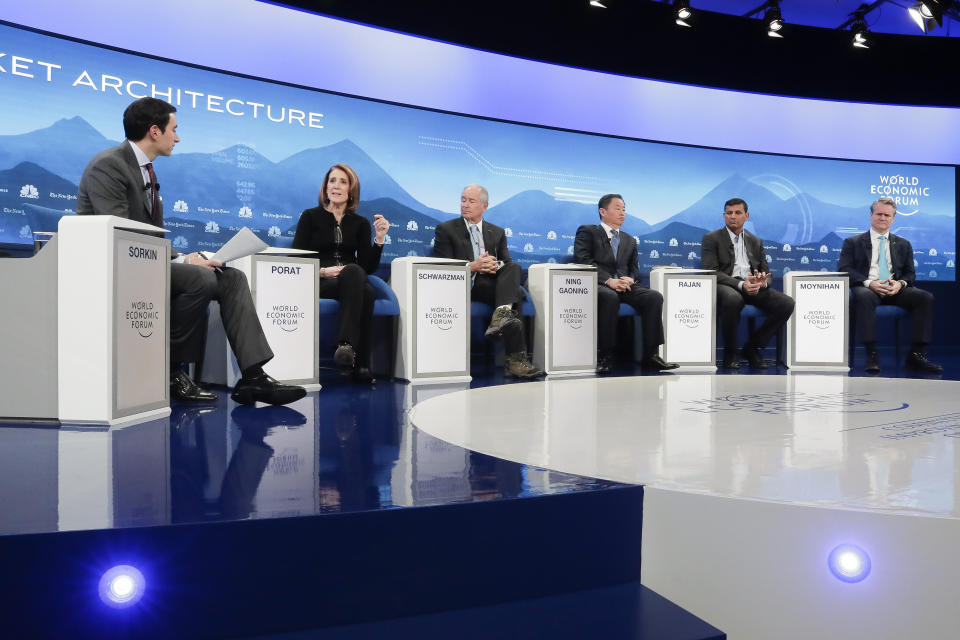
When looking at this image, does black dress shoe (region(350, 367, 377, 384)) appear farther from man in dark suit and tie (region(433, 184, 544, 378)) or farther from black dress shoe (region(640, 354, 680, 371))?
black dress shoe (region(640, 354, 680, 371))

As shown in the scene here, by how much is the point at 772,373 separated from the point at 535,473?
12.1 ft

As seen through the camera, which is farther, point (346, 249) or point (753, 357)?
point (753, 357)

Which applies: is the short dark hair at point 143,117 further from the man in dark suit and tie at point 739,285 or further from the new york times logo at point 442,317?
the man in dark suit and tie at point 739,285

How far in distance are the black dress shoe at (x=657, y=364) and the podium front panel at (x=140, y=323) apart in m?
3.26

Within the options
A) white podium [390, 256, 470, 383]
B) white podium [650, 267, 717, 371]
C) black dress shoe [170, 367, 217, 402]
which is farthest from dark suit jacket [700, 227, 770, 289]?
black dress shoe [170, 367, 217, 402]

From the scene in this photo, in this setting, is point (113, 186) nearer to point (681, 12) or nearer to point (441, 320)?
point (441, 320)

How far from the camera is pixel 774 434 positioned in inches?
95.7

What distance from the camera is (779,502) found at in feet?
4.87

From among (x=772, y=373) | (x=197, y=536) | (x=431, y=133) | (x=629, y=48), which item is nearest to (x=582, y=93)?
→ (x=629, y=48)

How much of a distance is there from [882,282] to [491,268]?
3109mm

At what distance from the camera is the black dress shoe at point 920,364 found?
507 cm

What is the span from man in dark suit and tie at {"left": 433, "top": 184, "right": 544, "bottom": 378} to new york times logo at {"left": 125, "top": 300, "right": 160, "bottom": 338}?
213cm

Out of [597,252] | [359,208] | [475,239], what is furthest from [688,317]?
[359,208]

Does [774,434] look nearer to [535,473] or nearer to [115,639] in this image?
[535,473]
